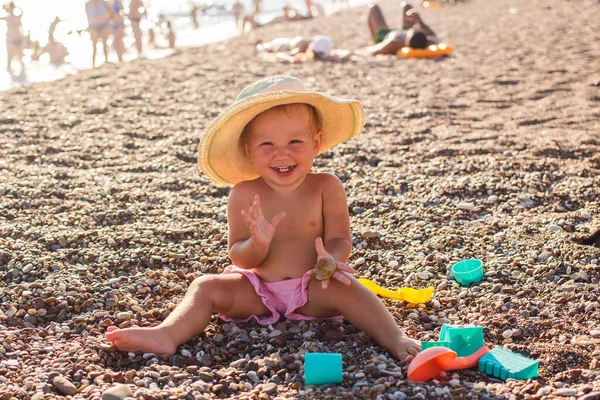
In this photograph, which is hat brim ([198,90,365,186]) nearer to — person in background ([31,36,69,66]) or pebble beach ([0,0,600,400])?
pebble beach ([0,0,600,400])

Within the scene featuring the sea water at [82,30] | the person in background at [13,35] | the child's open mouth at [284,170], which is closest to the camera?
the child's open mouth at [284,170]

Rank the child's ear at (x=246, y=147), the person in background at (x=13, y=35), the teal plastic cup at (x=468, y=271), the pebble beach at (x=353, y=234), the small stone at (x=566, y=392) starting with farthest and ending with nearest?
the person in background at (x=13, y=35) → the teal plastic cup at (x=468, y=271) → the child's ear at (x=246, y=147) → the pebble beach at (x=353, y=234) → the small stone at (x=566, y=392)

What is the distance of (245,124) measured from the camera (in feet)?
10.0

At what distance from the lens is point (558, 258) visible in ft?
11.6

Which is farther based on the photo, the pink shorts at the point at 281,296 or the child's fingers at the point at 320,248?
the pink shorts at the point at 281,296

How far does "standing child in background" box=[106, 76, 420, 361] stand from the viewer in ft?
9.43

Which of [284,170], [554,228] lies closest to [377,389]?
[284,170]

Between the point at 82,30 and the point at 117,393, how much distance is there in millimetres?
14793

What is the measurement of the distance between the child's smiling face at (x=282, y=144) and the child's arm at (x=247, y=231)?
181 mm

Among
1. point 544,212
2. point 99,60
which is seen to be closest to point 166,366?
point 544,212

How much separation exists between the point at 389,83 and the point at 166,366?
7014 mm

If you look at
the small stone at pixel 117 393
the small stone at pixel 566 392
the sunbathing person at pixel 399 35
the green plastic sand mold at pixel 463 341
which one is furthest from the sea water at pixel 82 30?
the small stone at pixel 566 392

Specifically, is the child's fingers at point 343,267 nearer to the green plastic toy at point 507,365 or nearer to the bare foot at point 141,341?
the green plastic toy at point 507,365

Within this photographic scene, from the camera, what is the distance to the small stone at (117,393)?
2357 millimetres
